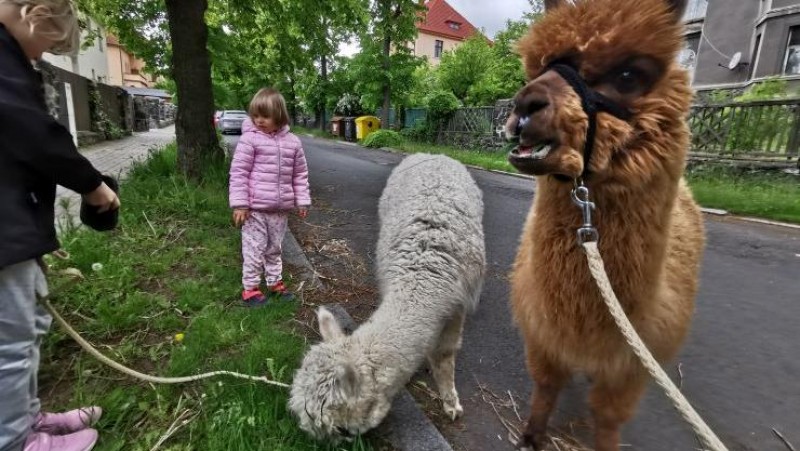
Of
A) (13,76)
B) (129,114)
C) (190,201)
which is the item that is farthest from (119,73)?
(13,76)

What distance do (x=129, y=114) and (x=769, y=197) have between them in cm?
2317

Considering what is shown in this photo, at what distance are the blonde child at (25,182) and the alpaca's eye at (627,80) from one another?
7.14 feet

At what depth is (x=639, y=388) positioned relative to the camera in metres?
2.06

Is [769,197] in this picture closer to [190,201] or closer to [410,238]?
[410,238]

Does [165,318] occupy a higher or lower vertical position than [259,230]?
lower

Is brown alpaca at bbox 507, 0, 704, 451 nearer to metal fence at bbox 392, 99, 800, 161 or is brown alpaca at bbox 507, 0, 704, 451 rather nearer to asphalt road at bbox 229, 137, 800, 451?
asphalt road at bbox 229, 137, 800, 451

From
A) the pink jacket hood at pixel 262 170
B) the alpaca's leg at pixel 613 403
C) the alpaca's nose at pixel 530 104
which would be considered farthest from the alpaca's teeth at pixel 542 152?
the pink jacket hood at pixel 262 170

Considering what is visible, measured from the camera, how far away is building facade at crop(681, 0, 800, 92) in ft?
55.2

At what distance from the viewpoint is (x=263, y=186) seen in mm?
3688

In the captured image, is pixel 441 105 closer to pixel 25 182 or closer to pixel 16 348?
pixel 25 182

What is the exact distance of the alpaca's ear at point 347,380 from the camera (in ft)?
6.71

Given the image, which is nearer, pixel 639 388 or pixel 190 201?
pixel 639 388

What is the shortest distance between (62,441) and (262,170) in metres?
2.26

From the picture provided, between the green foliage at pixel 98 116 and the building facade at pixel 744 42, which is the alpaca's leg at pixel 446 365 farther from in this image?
the building facade at pixel 744 42
